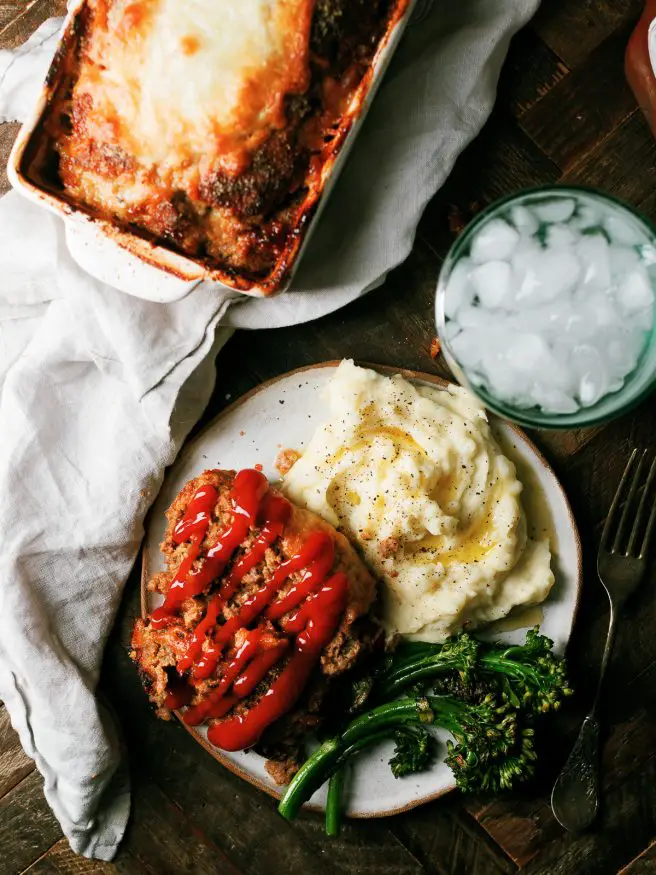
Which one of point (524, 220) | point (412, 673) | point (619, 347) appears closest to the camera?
point (619, 347)

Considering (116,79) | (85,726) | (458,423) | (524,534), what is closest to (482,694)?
(524,534)

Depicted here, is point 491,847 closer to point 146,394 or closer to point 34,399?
point 146,394

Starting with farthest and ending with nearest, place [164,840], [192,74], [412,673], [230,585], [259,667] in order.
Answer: [164,840] → [412,673] → [230,585] → [259,667] → [192,74]

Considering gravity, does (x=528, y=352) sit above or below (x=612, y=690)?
above

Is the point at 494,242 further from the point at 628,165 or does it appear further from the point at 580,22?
the point at 580,22

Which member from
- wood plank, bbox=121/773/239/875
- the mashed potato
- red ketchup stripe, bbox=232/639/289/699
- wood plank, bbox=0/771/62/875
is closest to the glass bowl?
the mashed potato

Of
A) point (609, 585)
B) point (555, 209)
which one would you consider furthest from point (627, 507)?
point (555, 209)

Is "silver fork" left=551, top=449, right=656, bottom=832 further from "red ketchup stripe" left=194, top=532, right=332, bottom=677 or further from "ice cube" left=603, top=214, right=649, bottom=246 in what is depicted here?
"red ketchup stripe" left=194, top=532, right=332, bottom=677

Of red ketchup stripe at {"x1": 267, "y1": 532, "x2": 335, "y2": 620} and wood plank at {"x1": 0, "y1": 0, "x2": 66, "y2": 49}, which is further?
A: wood plank at {"x1": 0, "y1": 0, "x2": 66, "y2": 49}
